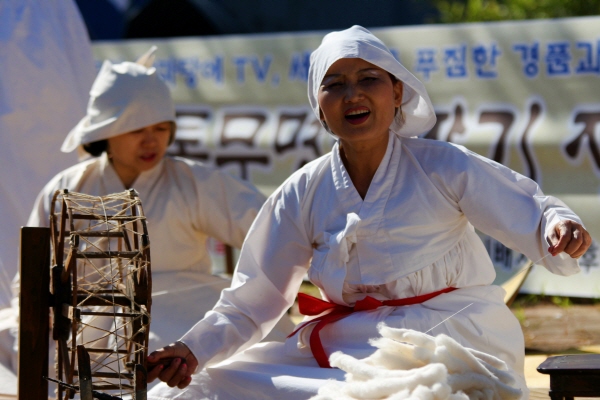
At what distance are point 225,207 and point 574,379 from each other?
228cm

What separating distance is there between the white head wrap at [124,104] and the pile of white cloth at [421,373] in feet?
7.49

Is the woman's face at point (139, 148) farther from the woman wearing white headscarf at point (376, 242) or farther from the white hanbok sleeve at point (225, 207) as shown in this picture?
the woman wearing white headscarf at point (376, 242)

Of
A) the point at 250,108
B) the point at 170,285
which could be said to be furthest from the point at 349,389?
the point at 250,108

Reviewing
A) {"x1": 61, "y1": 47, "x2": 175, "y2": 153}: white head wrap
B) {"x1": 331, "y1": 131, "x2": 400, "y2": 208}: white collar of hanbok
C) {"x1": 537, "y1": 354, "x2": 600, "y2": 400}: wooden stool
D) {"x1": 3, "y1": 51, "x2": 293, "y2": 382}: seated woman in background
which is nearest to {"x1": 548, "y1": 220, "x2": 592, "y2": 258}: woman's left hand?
{"x1": 537, "y1": 354, "x2": 600, "y2": 400}: wooden stool

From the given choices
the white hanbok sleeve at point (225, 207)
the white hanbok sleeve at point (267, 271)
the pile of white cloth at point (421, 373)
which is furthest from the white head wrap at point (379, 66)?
the white hanbok sleeve at point (225, 207)

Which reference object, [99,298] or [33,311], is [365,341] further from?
[33,311]

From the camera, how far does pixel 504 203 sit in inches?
110

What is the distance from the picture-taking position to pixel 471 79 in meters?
6.28

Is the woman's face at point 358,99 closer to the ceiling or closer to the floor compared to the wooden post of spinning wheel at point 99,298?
closer to the ceiling

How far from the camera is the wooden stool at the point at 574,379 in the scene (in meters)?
2.26

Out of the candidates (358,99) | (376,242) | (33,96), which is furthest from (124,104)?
(376,242)

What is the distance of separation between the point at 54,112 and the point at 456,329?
3391 millimetres

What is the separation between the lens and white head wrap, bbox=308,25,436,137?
2812mm

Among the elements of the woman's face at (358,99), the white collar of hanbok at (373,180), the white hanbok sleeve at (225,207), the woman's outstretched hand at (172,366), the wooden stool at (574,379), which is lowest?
the woman's outstretched hand at (172,366)
